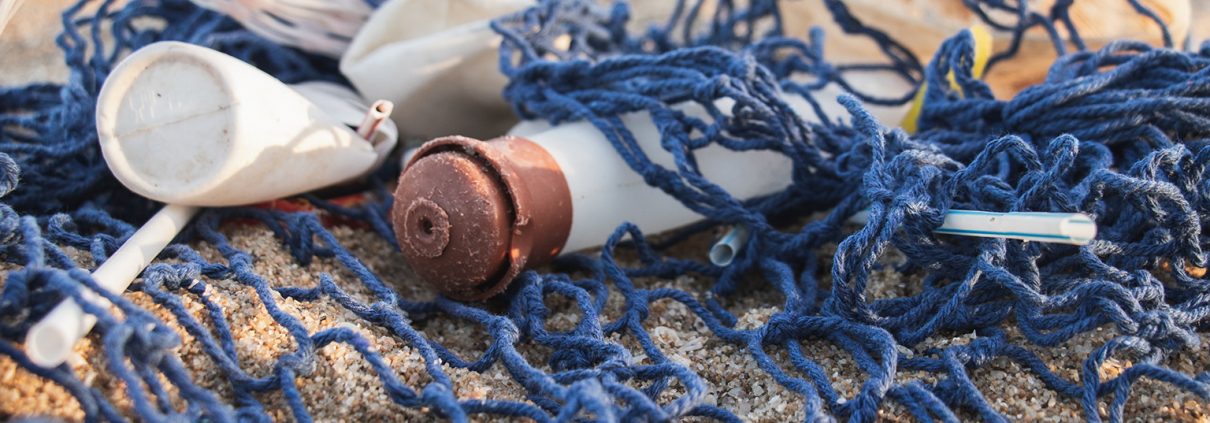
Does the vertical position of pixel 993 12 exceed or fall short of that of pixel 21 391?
it exceeds it

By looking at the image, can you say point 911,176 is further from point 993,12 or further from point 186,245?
point 186,245

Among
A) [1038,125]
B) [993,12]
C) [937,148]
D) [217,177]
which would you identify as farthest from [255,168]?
[993,12]

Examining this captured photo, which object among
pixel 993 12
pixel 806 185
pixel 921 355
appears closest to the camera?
pixel 921 355

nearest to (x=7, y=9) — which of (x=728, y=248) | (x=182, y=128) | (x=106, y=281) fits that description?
(x=182, y=128)

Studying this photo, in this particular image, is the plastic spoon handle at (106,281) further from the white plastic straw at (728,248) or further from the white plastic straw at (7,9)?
the white plastic straw at (728,248)

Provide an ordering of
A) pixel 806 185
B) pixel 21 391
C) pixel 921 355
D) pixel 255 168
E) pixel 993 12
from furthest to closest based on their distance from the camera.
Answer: pixel 993 12 < pixel 806 185 < pixel 255 168 < pixel 921 355 < pixel 21 391

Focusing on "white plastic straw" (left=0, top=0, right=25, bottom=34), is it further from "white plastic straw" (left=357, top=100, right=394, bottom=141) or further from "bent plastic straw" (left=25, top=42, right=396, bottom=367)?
"white plastic straw" (left=357, top=100, right=394, bottom=141)

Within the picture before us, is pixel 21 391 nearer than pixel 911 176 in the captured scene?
Yes

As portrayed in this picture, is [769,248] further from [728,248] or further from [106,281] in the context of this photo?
[106,281]
